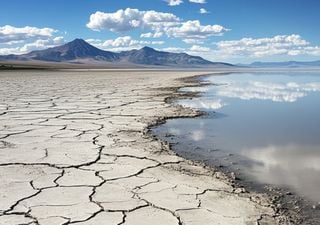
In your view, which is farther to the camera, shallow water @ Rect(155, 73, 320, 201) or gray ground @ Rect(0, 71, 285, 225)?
shallow water @ Rect(155, 73, 320, 201)

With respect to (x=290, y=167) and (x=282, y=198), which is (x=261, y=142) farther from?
(x=282, y=198)

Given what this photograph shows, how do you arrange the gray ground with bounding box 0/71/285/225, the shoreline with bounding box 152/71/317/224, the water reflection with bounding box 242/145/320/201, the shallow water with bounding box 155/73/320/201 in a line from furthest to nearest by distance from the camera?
the shallow water with bounding box 155/73/320/201 → the water reflection with bounding box 242/145/320/201 → the shoreline with bounding box 152/71/317/224 → the gray ground with bounding box 0/71/285/225

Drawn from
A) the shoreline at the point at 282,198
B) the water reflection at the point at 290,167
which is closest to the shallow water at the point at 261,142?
the water reflection at the point at 290,167

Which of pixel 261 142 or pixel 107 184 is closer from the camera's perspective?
pixel 107 184

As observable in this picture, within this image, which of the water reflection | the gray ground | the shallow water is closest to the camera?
the gray ground

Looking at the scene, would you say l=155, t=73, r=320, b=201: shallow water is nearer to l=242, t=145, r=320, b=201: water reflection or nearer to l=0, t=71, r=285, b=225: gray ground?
l=242, t=145, r=320, b=201: water reflection

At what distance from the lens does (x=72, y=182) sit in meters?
3.29

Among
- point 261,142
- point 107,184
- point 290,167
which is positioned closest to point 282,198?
point 290,167

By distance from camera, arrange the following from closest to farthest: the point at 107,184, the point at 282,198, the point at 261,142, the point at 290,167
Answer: the point at 282,198 < the point at 107,184 < the point at 290,167 < the point at 261,142

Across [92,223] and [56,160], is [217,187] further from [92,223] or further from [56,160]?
[56,160]

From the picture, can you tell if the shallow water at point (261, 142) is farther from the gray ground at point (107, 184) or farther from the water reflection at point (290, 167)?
the gray ground at point (107, 184)

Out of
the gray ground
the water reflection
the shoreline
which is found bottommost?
the shoreline

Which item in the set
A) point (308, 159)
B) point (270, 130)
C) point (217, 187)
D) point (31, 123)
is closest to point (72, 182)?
point (217, 187)

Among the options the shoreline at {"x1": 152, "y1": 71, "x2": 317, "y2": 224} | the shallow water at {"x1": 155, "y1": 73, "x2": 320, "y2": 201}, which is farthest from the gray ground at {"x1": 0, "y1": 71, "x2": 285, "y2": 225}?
the shallow water at {"x1": 155, "y1": 73, "x2": 320, "y2": 201}
